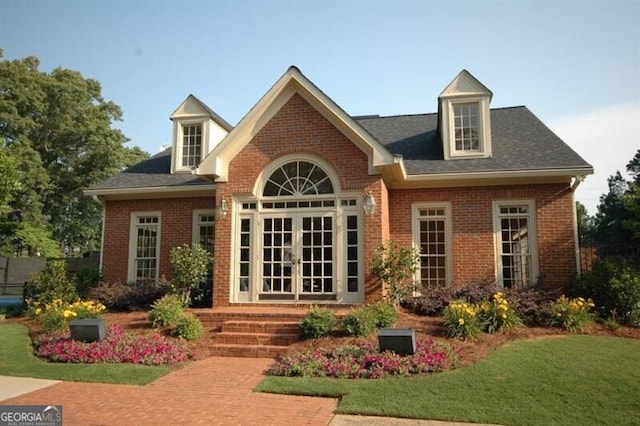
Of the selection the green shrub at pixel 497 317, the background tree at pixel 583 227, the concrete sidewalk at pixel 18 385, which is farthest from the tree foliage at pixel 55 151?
the background tree at pixel 583 227

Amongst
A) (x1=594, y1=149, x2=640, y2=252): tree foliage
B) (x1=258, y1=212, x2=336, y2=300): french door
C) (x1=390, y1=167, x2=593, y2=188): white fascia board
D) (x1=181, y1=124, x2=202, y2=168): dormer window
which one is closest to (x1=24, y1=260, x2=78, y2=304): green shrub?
(x1=181, y1=124, x2=202, y2=168): dormer window

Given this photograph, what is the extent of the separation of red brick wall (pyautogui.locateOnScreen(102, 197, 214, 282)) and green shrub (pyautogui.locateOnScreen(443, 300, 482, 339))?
7.87m

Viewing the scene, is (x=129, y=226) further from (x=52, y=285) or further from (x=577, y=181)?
(x=577, y=181)

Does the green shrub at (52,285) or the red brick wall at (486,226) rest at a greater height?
the red brick wall at (486,226)

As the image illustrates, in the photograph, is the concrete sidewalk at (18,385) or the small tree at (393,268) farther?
the small tree at (393,268)

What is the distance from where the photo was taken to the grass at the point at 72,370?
7477 mm

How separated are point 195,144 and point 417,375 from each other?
436 inches

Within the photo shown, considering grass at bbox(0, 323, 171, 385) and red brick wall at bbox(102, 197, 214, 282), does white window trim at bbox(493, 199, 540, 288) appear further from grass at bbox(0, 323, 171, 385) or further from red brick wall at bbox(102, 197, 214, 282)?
grass at bbox(0, 323, 171, 385)

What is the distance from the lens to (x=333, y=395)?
6543mm

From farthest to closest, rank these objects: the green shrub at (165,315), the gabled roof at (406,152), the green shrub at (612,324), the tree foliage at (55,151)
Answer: the tree foliage at (55,151) < the gabled roof at (406,152) < the green shrub at (165,315) < the green shrub at (612,324)

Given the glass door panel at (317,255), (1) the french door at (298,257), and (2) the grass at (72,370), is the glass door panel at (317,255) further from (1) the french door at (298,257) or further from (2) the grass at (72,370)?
(2) the grass at (72,370)

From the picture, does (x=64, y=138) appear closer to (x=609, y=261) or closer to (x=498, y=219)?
→ (x=498, y=219)

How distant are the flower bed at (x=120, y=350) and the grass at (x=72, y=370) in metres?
0.22

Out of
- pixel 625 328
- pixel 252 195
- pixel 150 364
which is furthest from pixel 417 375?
pixel 252 195
